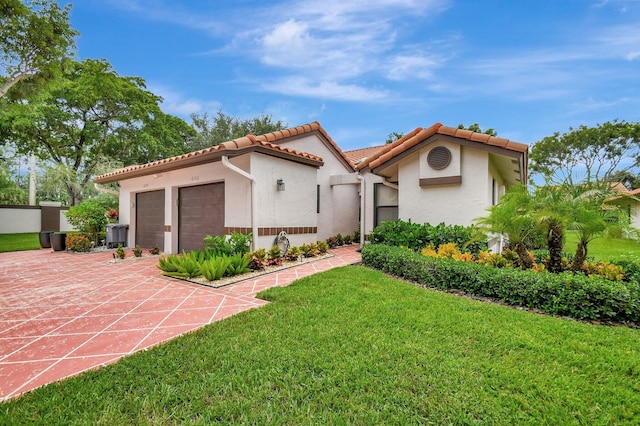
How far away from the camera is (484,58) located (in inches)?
386

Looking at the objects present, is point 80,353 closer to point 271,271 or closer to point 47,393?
point 47,393

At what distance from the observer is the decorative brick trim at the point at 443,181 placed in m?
8.32

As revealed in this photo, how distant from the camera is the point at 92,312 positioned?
14.8 ft

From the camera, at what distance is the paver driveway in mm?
3037

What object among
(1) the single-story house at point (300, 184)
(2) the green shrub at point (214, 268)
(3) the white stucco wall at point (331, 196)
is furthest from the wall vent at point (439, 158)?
(2) the green shrub at point (214, 268)

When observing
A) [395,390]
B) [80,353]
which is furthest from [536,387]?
[80,353]

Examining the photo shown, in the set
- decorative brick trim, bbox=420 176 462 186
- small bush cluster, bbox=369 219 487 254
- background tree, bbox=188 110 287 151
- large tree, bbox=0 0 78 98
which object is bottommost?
small bush cluster, bbox=369 219 487 254

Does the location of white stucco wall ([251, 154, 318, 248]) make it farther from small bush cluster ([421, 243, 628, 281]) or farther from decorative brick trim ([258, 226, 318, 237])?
small bush cluster ([421, 243, 628, 281])

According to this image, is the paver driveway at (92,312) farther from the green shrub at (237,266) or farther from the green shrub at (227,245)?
the green shrub at (227,245)

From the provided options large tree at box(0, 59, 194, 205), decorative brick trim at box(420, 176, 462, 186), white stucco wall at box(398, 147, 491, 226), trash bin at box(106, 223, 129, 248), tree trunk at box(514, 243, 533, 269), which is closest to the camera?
tree trunk at box(514, 243, 533, 269)

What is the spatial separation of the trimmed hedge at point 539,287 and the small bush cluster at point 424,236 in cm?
161

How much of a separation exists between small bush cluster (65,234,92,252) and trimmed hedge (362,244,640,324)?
40.8 ft

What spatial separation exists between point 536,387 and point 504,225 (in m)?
4.00

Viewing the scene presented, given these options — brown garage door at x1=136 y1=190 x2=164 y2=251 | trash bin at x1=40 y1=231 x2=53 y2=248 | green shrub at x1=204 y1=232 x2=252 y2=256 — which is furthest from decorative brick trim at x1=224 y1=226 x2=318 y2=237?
trash bin at x1=40 y1=231 x2=53 y2=248
